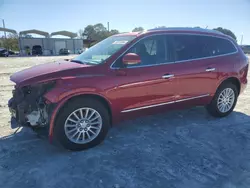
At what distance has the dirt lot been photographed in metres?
2.61

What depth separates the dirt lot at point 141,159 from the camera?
2605 millimetres

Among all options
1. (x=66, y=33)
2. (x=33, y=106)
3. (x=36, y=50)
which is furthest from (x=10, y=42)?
(x=33, y=106)

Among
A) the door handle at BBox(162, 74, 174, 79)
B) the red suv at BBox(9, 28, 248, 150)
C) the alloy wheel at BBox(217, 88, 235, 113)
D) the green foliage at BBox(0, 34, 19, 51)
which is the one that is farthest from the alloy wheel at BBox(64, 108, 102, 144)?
the green foliage at BBox(0, 34, 19, 51)

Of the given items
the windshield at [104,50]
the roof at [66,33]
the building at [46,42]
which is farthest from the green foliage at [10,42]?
the windshield at [104,50]

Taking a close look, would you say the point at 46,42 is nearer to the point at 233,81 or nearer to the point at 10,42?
the point at 10,42

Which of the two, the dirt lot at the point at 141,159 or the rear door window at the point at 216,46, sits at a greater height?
the rear door window at the point at 216,46

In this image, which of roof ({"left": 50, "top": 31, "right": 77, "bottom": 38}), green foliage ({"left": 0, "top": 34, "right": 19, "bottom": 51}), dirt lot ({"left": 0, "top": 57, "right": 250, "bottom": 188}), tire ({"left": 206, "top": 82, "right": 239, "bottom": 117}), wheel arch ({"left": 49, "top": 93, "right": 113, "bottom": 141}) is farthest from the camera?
roof ({"left": 50, "top": 31, "right": 77, "bottom": 38})

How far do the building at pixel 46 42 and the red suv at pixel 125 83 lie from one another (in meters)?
A: 44.5

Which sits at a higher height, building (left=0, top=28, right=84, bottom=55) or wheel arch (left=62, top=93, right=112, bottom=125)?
building (left=0, top=28, right=84, bottom=55)

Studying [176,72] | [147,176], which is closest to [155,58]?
[176,72]

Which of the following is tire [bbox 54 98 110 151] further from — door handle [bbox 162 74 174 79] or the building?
the building

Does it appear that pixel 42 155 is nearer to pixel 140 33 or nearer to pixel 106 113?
pixel 106 113

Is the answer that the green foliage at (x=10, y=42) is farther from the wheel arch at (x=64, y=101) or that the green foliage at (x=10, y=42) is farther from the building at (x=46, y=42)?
the wheel arch at (x=64, y=101)

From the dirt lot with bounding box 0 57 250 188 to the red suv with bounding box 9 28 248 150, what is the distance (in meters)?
0.37
